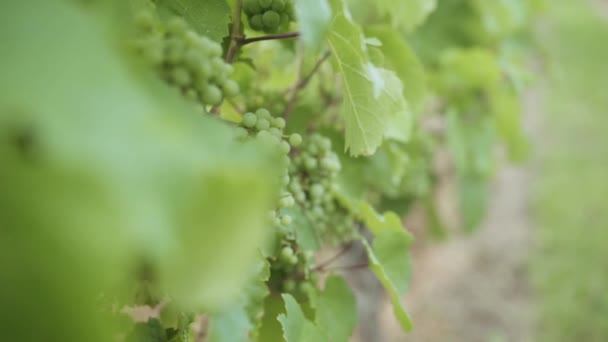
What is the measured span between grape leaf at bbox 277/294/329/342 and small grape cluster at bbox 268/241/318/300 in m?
0.09

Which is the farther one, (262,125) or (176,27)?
(262,125)

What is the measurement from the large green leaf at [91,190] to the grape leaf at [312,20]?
164mm

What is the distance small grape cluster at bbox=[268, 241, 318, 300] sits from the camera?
99cm

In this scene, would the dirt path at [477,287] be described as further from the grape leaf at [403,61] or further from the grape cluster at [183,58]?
the grape cluster at [183,58]

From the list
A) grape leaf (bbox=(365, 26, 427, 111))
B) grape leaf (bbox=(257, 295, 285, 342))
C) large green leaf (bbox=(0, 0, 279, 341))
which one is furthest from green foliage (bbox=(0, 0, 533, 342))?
grape leaf (bbox=(365, 26, 427, 111))

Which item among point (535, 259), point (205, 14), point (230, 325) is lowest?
point (230, 325)

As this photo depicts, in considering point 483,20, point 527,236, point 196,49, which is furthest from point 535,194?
point 196,49

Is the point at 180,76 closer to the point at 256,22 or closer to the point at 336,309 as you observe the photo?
the point at 256,22

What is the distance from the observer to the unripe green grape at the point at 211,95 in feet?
1.94

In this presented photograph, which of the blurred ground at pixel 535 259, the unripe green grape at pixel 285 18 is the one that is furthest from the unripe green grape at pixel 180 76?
the blurred ground at pixel 535 259

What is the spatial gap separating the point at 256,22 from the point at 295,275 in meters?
0.45

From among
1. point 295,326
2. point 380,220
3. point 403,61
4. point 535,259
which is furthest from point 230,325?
point 535,259

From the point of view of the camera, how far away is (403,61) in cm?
128

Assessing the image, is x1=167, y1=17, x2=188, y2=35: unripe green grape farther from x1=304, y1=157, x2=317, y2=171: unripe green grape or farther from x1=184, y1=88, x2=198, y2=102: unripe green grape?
x1=304, y1=157, x2=317, y2=171: unripe green grape
